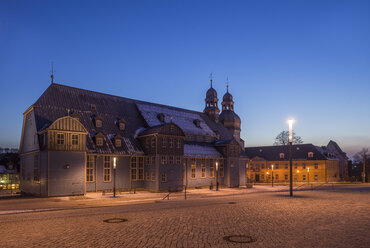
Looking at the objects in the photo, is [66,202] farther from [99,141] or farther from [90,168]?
[99,141]

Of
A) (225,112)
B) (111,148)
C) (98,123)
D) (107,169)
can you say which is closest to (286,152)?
(225,112)

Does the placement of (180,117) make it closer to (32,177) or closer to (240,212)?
(32,177)

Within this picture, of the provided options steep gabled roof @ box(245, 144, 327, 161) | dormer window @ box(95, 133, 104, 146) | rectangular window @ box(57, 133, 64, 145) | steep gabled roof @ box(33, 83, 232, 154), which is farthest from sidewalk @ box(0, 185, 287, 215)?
steep gabled roof @ box(245, 144, 327, 161)

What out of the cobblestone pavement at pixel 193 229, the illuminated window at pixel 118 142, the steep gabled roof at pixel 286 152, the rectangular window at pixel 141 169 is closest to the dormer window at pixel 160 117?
the rectangular window at pixel 141 169

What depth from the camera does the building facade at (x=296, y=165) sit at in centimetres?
8088

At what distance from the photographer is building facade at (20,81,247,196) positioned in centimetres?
3369

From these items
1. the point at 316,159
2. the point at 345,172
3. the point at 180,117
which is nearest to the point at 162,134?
the point at 180,117

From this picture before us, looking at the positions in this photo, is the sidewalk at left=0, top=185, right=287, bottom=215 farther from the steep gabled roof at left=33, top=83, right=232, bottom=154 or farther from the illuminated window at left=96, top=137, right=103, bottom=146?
the steep gabled roof at left=33, top=83, right=232, bottom=154

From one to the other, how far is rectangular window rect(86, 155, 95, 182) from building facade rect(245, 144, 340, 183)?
5218 cm

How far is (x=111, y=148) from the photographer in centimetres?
3909

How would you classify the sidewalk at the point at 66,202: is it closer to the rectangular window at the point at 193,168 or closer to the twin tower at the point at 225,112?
the rectangular window at the point at 193,168

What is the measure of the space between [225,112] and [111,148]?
4039 centimetres

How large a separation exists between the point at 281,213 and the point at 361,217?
448 cm

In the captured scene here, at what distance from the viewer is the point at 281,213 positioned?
64.0ft
